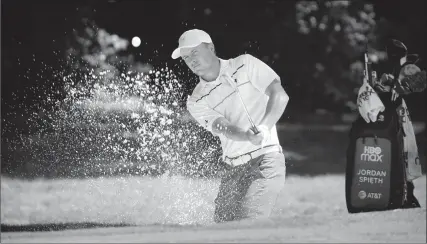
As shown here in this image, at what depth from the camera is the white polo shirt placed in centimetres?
491

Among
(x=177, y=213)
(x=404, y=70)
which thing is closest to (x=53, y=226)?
(x=177, y=213)

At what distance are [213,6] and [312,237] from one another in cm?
176

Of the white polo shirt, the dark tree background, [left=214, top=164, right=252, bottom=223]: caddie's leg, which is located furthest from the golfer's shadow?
the white polo shirt

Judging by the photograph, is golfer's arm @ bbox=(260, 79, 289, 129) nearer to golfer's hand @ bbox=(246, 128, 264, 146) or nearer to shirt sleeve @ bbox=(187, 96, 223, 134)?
golfer's hand @ bbox=(246, 128, 264, 146)

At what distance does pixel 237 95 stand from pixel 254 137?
0.29 metres

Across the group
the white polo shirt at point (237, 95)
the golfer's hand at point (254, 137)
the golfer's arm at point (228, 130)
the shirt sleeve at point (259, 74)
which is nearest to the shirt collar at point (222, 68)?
the white polo shirt at point (237, 95)

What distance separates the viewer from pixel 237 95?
4914mm

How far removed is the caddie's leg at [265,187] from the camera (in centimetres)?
493

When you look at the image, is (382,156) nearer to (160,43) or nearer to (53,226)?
(160,43)

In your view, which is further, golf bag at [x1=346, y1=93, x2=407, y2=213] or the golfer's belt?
golf bag at [x1=346, y1=93, x2=407, y2=213]

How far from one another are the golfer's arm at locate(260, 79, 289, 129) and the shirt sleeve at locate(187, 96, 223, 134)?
321mm

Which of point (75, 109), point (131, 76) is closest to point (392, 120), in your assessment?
point (131, 76)

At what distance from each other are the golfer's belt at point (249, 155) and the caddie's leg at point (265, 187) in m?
0.03

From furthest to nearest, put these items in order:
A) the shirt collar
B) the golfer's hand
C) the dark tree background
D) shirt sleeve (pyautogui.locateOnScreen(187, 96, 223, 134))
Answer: the dark tree background, shirt sleeve (pyautogui.locateOnScreen(187, 96, 223, 134)), the shirt collar, the golfer's hand
